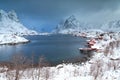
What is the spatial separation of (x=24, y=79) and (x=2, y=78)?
4.58 metres

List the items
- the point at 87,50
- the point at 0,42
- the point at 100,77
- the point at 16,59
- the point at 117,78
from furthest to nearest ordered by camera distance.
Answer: the point at 0,42
the point at 87,50
the point at 16,59
the point at 100,77
the point at 117,78

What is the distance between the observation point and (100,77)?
143ft

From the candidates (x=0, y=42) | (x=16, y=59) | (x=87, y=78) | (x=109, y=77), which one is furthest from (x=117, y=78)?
(x=0, y=42)

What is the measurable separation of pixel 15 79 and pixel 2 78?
303 cm

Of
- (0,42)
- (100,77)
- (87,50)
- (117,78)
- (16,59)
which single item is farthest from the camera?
(0,42)

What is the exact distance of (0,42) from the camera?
646ft

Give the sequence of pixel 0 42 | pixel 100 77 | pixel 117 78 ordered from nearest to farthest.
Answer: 1. pixel 117 78
2. pixel 100 77
3. pixel 0 42

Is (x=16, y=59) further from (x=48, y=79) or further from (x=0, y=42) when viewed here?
(x=0, y=42)

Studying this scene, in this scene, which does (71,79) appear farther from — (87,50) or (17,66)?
(87,50)

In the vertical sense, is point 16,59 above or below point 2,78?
above

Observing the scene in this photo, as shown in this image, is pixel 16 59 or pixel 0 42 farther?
pixel 0 42

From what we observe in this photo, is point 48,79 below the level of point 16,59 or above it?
below

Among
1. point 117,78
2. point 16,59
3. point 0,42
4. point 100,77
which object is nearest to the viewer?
point 117,78

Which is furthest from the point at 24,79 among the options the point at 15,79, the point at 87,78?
the point at 87,78
